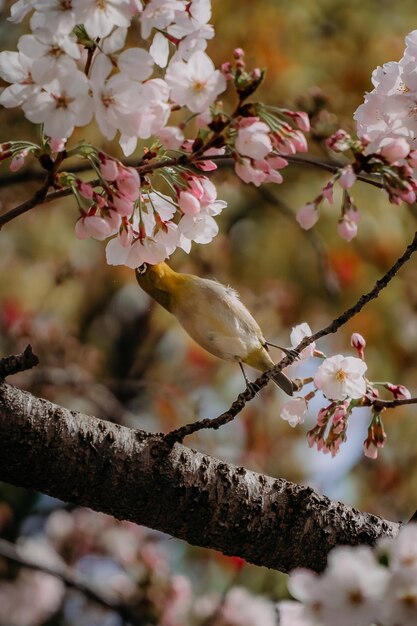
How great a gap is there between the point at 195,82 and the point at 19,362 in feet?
1.61

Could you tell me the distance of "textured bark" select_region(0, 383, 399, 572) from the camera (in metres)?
1.38

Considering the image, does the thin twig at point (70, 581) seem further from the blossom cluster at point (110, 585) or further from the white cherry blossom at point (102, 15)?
the white cherry blossom at point (102, 15)

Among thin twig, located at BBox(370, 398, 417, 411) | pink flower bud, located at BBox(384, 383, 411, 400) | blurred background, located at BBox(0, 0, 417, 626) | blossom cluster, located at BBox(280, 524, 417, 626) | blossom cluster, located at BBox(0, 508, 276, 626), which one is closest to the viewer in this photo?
blossom cluster, located at BBox(280, 524, 417, 626)

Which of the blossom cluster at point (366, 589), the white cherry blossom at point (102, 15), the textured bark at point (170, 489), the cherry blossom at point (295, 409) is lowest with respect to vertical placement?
the textured bark at point (170, 489)

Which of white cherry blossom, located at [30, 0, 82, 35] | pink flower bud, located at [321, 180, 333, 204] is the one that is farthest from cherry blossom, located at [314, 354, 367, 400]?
white cherry blossom, located at [30, 0, 82, 35]

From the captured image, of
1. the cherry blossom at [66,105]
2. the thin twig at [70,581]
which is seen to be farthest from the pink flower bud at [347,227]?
the thin twig at [70,581]

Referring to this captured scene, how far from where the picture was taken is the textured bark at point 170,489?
54.2 inches

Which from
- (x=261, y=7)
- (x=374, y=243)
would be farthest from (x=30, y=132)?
(x=374, y=243)

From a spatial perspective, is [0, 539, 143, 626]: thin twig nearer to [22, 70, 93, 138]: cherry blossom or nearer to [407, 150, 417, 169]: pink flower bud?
[22, 70, 93, 138]: cherry blossom

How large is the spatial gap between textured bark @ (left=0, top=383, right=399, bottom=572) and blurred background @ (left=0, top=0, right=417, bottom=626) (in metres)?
2.22

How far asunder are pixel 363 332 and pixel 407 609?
14.4 ft

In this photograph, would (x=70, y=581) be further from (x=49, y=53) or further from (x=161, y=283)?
(x=49, y=53)

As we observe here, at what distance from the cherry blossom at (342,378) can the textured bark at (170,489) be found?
18cm

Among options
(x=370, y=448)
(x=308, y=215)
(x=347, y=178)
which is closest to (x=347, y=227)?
(x=308, y=215)
